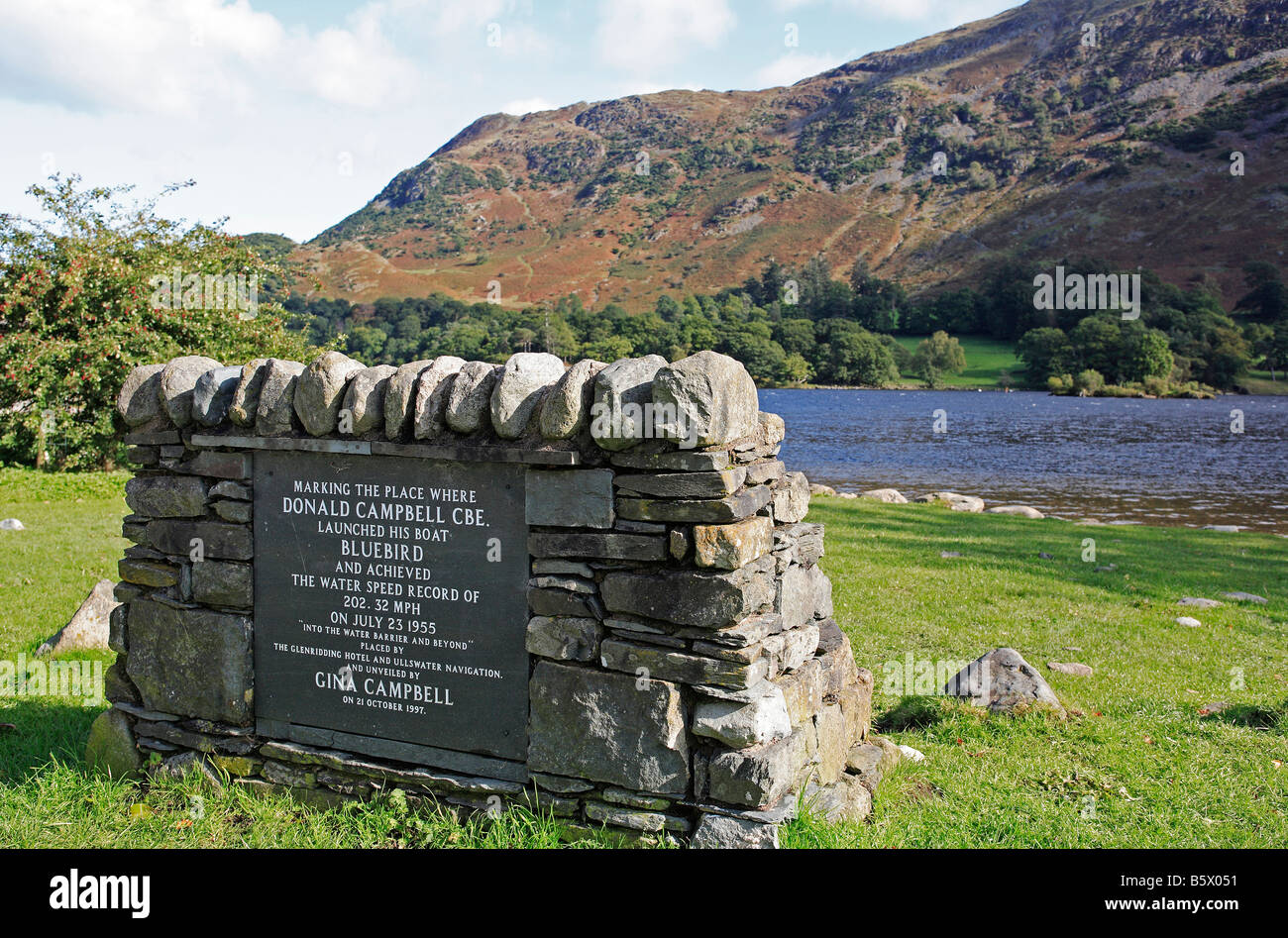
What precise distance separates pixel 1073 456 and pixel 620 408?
127 feet

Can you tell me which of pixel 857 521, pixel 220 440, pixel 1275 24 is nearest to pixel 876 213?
pixel 1275 24

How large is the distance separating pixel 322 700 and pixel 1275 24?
257858 mm

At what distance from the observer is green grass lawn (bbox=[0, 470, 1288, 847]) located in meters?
4.47

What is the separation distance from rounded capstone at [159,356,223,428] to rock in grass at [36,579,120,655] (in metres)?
3.43

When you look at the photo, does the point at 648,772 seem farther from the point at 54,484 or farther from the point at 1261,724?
the point at 54,484

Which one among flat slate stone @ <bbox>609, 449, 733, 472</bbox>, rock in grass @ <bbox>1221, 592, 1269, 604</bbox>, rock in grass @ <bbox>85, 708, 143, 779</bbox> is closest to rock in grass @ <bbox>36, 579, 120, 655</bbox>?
rock in grass @ <bbox>85, 708, 143, 779</bbox>

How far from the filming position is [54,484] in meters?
17.0

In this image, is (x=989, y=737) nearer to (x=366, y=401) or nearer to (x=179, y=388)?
(x=366, y=401)

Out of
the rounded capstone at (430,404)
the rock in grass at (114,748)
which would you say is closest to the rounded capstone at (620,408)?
the rounded capstone at (430,404)

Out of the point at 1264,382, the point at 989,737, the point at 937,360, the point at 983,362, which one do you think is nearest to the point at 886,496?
the point at 989,737

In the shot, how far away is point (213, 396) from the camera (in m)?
4.99

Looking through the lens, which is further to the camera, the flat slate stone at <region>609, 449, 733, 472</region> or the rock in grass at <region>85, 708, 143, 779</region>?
the rock in grass at <region>85, 708, 143, 779</region>

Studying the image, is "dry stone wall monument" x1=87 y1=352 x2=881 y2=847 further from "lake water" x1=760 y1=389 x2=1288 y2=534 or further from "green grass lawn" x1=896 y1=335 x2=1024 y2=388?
"green grass lawn" x1=896 y1=335 x2=1024 y2=388

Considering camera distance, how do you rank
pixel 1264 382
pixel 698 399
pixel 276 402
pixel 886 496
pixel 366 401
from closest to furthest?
pixel 698 399 → pixel 366 401 → pixel 276 402 → pixel 886 496 → pixel 1264 382
